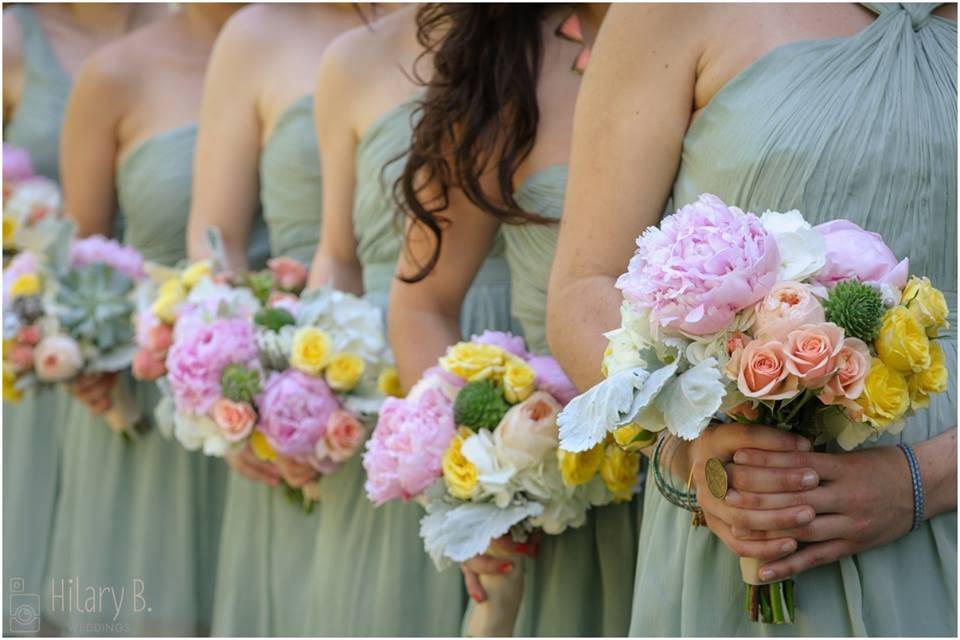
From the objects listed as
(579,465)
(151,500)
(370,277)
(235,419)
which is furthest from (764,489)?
(151,500)

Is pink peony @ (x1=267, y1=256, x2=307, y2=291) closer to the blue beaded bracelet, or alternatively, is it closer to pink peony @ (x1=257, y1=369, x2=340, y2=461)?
pink peony @ (x1=257, y1=369, x2=340, y2=461)

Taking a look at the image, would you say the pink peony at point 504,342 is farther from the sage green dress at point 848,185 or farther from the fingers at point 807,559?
the fingers at point 807,559

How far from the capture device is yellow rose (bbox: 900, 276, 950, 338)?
179cm

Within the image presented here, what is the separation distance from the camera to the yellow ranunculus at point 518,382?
2.63 m

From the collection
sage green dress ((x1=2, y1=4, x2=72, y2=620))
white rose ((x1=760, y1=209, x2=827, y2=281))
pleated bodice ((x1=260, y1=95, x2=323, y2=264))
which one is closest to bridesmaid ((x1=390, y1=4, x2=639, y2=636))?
white rose ((x1=760, y1=209, x2=827, y2=281))

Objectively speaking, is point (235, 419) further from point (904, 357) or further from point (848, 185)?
point (904, 357)

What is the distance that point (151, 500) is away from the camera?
4836 millimetres

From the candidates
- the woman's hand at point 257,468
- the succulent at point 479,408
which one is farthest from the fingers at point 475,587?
the woman's hand at point 257,468

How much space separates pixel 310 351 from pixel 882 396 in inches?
71.8

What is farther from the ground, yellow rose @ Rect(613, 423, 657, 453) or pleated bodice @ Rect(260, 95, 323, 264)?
pleated bodice @ Rect(260, 95, 323, 264)

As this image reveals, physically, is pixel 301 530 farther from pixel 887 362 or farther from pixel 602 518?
pixel 887 362

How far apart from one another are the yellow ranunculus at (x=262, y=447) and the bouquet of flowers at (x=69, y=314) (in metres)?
1.15

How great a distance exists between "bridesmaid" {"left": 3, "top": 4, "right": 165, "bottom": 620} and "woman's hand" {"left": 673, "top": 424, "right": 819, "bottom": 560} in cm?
412

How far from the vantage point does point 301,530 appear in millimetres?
3834
